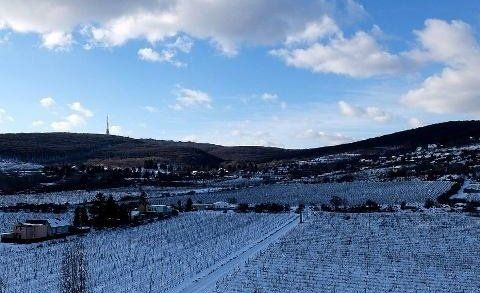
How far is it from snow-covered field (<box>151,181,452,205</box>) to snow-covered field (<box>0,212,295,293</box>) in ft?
98.7

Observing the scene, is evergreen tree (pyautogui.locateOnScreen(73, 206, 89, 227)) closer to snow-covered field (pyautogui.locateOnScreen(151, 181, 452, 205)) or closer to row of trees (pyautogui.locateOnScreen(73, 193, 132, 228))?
row of trees (pyautogui.locateOnScreen(73, 193, 132, 228))

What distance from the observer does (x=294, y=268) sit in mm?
30812

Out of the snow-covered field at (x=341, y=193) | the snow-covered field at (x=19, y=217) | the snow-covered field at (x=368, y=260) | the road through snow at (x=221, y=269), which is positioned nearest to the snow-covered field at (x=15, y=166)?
the snow-covered field at (x=341, y=193)

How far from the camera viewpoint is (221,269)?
102 ft

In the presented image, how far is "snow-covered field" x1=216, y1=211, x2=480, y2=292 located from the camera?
2658 centimetres

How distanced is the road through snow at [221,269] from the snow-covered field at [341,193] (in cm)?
4113

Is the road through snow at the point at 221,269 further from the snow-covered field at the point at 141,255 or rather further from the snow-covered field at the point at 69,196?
the snow-covered field at the point at 69,196

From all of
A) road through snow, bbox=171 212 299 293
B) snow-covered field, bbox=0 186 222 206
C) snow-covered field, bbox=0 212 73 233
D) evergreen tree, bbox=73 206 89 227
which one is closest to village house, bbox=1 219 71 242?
evergreen tree, bbox=73 206 89 227

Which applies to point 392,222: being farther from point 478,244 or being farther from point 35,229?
point 35,229

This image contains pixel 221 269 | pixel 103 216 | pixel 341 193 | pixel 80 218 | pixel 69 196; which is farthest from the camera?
pixel 69 196

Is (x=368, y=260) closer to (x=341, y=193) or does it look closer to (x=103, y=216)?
(x=103, y=216)

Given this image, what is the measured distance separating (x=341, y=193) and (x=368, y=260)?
205 ft

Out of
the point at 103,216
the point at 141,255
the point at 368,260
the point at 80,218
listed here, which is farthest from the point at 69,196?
the point at 368,260

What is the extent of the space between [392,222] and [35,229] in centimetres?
3441
